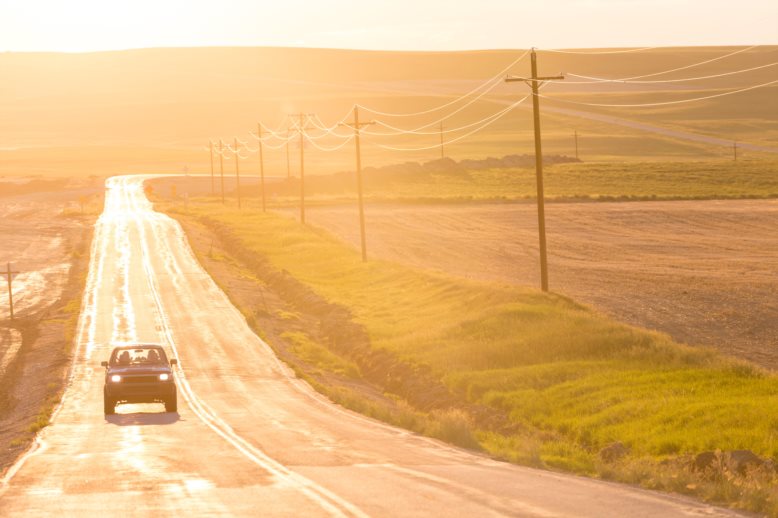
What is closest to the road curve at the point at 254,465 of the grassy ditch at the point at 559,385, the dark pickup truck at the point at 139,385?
the dark pickup truck at the point at 139,385

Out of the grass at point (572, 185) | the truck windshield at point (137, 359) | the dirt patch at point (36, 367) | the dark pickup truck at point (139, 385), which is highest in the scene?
the grass at point (572, 185)

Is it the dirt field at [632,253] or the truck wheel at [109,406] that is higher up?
the dirt field at [632,253]

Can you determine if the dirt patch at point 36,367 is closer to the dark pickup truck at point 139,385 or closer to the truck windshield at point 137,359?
the dark pickup truck at point 139,385

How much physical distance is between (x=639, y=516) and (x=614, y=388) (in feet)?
53.4

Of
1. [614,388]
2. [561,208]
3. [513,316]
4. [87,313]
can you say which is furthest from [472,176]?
[614,388]

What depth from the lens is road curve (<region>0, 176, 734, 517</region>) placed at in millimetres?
18234

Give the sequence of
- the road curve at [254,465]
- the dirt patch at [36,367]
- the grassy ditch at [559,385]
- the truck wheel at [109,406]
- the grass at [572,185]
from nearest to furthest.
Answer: the road curve at [254,465]
the grassy ditch at [559,385]
the dirt patch at [36,367]
the truck wheel at [109,406]
the grass at [572,185]

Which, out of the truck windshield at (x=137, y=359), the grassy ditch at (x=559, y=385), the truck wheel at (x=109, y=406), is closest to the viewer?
the grassy ditch at (x=559, y=385)

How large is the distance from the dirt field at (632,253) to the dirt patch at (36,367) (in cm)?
2019

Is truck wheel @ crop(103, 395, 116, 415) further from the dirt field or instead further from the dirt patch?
the dirt field

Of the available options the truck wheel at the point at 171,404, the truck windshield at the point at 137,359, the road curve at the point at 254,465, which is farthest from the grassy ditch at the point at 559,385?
the truck windshield at the point at 137,359

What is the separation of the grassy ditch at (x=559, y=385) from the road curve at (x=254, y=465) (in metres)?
1.42

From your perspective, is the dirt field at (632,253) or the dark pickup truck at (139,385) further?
the dirt field at (632,253)

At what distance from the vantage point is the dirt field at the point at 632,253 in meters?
46.9
